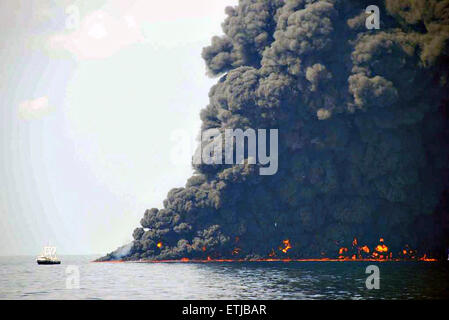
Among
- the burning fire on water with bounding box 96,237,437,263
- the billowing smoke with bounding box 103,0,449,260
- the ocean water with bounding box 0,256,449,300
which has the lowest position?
the ocean water with bounding box 0,256,449,300

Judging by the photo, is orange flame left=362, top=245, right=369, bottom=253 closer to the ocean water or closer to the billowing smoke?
the billowing smoke

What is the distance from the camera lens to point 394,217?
108125 mm

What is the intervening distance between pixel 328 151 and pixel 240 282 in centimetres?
4126

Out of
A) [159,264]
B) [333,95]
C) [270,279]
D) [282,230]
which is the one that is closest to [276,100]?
[333,95]

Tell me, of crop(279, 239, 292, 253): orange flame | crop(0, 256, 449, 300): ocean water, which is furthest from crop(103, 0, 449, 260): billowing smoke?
crop(0, 256, 449, 300): ocean water

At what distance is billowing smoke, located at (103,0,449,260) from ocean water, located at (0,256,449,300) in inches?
434

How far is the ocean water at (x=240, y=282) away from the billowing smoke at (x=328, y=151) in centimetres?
1102

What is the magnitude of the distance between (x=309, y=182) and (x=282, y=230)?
742 cm

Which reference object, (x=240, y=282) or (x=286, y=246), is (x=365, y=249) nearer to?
(x=286, y=246)

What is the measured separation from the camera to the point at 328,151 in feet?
364

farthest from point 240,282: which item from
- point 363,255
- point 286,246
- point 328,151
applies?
point 328,151

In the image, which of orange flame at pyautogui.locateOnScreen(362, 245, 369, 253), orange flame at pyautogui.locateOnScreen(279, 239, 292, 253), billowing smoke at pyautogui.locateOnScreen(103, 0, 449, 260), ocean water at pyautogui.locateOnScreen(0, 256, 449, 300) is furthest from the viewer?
A: orange flame at pyautogui.locateOnScreen(279, 239, 292, 253)

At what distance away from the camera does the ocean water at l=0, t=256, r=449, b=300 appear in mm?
62597
